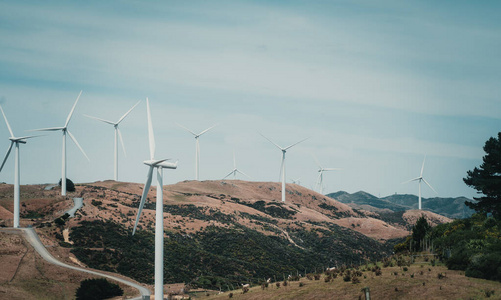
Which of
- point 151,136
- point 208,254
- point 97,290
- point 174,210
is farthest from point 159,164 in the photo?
point 174,210

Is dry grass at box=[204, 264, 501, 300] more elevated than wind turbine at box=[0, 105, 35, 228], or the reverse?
wind turbine at box=[0, 105, 35, 228]

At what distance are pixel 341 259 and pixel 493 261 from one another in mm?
71400

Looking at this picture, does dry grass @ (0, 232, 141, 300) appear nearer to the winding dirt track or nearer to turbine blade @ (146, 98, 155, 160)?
the winding dirt track

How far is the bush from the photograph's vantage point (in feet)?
187

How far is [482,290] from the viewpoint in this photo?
37781 mm

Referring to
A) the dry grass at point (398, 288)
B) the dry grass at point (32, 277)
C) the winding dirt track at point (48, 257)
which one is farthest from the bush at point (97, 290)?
the dry grass at point (398, 288)

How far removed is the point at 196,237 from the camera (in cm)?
10375

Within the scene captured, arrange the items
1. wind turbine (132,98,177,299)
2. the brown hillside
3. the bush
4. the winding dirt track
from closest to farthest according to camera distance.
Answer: wind turbine (132,98,177,299), the bush, the winding dirt track, the brown hillside

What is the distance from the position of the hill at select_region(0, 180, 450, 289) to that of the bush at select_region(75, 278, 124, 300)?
1355 centimetres

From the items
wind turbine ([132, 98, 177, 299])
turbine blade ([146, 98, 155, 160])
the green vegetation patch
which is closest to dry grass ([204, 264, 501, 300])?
wind turbine ([132, 98, 177, 299])

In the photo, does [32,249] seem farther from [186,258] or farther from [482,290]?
[482,290]

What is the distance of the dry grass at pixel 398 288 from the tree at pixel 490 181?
31.8 m

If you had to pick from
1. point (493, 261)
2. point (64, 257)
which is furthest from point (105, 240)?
point (493, 261)

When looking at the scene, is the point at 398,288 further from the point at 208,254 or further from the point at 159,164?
the point at 208,254
